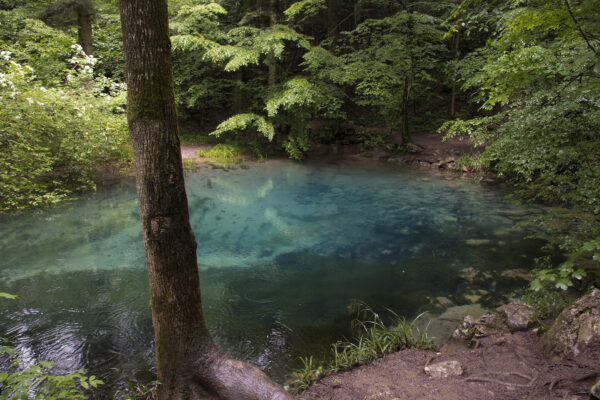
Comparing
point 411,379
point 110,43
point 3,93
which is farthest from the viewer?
point 110,43

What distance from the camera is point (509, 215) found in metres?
8.79

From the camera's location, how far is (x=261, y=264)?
6.79m

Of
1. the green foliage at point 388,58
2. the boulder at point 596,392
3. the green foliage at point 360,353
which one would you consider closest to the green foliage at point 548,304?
the green foliage at point 360,353

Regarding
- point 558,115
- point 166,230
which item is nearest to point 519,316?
point 558,115

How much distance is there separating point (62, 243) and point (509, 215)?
34.0 ft

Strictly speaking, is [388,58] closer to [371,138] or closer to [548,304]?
[371,138]

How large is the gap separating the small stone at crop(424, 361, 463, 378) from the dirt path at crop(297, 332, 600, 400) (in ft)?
0.17

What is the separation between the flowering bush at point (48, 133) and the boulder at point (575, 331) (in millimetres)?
6714

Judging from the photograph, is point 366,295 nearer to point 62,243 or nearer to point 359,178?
point 62,243

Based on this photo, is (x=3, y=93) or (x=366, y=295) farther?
(x=3, y=93)

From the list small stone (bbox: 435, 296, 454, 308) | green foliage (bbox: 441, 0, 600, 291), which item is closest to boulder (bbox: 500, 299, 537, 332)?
green foliage (bbox: 441, 0, 600, 291)

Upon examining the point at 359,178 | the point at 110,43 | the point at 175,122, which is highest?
the point at 110,43

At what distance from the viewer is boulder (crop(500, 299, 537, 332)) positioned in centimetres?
365

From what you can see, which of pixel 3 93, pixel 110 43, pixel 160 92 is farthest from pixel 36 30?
pixel 160 92
